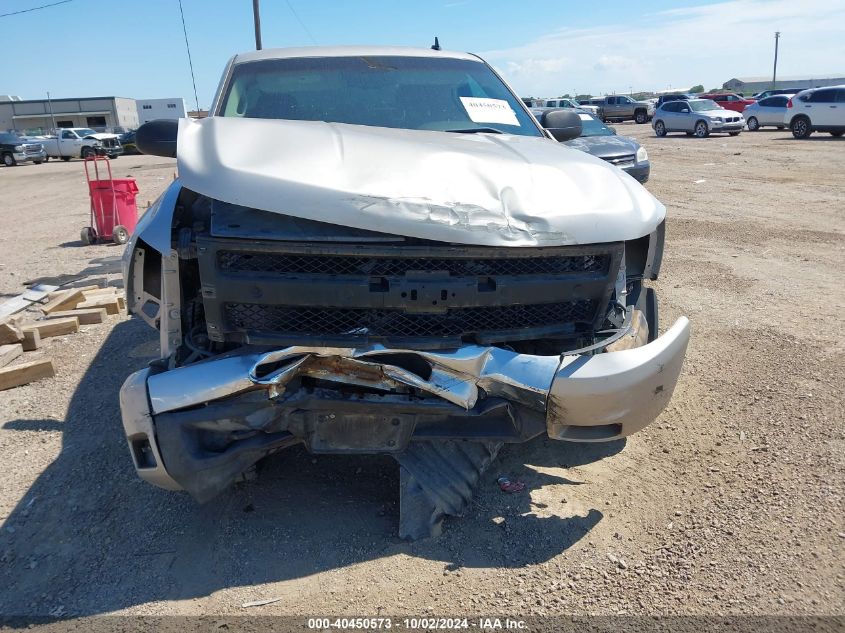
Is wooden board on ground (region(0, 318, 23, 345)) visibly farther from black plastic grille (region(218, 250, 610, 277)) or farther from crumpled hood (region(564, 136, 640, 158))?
crumpled hood (region(564, 136, 640, 158))

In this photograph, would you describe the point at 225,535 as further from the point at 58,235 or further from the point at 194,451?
the point at 58,235

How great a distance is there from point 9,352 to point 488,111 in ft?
12.4

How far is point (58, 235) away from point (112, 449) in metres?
8.45

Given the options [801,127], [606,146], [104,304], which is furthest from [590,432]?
[801,127]

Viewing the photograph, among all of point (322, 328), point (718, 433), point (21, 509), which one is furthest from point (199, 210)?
point (718, 433)

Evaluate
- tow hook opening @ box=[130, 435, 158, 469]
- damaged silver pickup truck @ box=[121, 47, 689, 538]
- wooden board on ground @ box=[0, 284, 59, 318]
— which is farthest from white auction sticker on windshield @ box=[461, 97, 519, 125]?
wooden board on ground @ box=[0, 284, 59, 318]

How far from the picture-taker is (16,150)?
31.3 metres

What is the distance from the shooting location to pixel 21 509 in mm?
3170

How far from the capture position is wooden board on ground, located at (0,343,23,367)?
489 centimetres

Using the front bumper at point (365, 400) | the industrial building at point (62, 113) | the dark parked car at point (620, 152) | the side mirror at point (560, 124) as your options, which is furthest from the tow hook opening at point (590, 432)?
the industrial building at point (62, 113)

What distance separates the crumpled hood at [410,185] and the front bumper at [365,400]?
1.55 ft

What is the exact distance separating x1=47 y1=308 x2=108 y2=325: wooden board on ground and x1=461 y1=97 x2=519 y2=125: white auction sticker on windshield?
3681 millimetres

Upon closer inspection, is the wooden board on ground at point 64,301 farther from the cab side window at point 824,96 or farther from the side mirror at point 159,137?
the cab side window at point 824,96

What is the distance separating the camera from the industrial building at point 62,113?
192 ft
